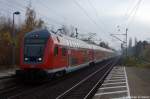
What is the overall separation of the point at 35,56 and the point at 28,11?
26.8 metres

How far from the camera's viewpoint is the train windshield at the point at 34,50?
20.9 metres

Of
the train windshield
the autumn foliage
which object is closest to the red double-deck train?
the train windshield

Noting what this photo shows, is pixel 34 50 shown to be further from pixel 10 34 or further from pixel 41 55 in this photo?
pixel 10 34

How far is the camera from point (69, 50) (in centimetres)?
2681

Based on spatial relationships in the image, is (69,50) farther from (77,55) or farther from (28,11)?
(28,11)

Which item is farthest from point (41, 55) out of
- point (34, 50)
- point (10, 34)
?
point (10, 34)

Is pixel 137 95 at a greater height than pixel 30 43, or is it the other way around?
pixel 30 43

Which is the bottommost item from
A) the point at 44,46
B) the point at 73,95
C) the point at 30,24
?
the point at 73,95

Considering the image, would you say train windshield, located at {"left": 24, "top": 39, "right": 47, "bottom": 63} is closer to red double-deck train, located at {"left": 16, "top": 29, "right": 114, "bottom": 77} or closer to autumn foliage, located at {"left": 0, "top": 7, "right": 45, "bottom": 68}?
red double-deck train, located at {"left": 16, "top": 29, "right": 114, "bottom": 77}

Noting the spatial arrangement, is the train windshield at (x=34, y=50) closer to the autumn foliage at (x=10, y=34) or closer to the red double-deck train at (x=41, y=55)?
the red double-deck train at (x=41, y=55)

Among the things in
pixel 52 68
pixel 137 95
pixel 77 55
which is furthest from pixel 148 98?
pixel 77 55

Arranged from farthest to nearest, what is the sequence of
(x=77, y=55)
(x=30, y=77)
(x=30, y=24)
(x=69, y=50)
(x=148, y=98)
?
(x=30, y=24) < (x=77, y=55) < (x=69, y=50) < (x=30, y=77) < (x=148, y=98)

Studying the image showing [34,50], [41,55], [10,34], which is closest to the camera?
[41,55]

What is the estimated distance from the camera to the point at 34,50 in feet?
69.5
